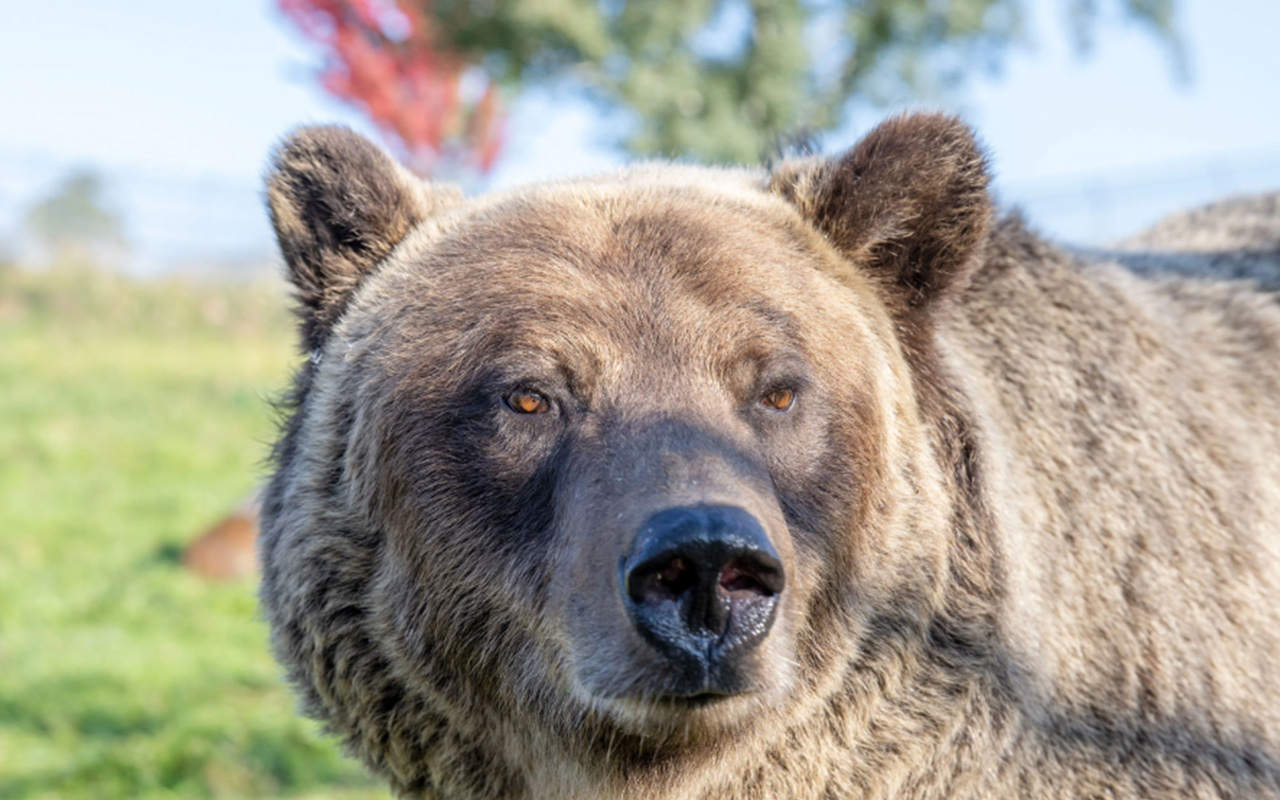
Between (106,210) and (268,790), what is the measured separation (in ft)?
92.9

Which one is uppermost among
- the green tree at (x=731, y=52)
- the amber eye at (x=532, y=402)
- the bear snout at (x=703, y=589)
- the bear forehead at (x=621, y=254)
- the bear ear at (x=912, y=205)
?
the green tree at (x=731, y=52)

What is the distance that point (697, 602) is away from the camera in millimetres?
2584

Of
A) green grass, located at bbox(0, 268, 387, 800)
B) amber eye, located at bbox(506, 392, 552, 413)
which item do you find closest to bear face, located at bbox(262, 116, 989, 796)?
amber eye, located at bbox(506, 392, 552, 413)

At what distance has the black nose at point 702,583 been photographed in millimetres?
2494

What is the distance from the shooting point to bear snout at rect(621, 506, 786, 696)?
8.19 ft

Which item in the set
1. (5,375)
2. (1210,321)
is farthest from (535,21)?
(1210,321)

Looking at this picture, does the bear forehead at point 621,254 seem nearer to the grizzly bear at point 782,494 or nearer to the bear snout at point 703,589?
Answer: the grizzly bear at point 782,494

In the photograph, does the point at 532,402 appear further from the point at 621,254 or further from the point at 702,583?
the point at 702,583

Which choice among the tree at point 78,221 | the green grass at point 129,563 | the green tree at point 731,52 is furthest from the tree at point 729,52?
the tree at point 78,221

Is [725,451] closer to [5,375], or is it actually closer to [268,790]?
[268,790]

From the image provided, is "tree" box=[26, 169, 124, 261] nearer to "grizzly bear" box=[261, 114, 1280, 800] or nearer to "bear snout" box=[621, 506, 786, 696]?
"grizzly bear" box=[261, 114, 1280, 800]

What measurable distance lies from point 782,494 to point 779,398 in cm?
28

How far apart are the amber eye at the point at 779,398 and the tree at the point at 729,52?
587 inches

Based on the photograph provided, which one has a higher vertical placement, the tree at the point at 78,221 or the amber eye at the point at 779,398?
the tree at the point at 78,221
